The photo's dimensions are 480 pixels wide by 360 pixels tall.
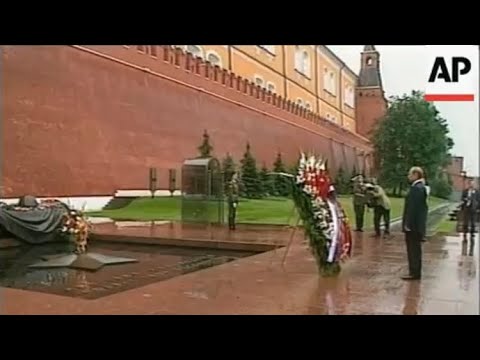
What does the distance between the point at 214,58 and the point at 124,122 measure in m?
1.51

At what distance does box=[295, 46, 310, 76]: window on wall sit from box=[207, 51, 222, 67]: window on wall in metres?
0.72

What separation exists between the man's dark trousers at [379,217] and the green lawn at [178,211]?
0.05 metres

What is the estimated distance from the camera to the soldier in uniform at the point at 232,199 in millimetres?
6512

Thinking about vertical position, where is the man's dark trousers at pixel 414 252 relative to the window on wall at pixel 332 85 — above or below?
below

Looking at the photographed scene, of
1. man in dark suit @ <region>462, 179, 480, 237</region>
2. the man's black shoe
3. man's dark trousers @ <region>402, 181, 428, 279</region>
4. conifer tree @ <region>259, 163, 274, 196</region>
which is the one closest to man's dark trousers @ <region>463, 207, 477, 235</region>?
man in dark suit @ <region>462, 179, 480, 237</region>

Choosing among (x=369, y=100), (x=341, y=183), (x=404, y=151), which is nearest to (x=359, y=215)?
(x=341, y=183)

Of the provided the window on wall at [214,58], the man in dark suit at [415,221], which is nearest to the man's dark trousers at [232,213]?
the window on wall at [214,58]

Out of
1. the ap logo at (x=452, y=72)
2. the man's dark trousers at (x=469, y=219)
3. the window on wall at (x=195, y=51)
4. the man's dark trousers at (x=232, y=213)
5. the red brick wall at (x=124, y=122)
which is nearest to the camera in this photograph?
the ap logo at (x=452, y=72)

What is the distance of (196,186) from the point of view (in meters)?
6.67

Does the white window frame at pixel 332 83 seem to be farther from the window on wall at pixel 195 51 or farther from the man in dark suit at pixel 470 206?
the man in dark suit at pixel 470 206

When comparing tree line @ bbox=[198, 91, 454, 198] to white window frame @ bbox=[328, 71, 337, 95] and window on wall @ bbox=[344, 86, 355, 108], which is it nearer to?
window on wall @ bbox=[344, 86, 355, 108]
